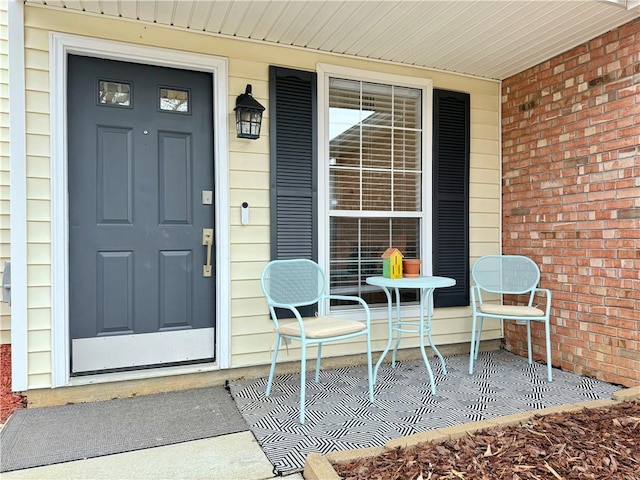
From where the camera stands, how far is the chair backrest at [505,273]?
347 cm

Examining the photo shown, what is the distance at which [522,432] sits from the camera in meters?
2.00

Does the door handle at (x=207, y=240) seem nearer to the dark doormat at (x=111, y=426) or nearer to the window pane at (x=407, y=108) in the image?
the dark doormat at (x=111, y=426)

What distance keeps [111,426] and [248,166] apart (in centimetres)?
182

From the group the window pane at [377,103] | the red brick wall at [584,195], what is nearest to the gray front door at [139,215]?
the window pane at [377,103]

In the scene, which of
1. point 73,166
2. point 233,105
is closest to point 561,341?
point 233,105

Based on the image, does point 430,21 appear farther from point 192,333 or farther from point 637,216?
point 192,333

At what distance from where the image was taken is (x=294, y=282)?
2994mm

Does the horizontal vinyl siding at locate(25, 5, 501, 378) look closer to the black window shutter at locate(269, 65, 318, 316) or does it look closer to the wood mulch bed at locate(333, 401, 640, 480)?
the black window shutter at locate(269, 65, 318, 316)

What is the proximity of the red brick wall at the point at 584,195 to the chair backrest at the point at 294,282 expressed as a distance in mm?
1888

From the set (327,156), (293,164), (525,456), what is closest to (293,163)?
(293,164)

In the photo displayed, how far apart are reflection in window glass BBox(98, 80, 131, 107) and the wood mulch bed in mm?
2562

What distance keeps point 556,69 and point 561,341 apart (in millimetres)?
2147

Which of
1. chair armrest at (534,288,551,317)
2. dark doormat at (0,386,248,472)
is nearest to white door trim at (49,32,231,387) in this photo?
dark doormat at (0,386,248,472)

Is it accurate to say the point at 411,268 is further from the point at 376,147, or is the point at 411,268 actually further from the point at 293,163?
the point at 293,163
